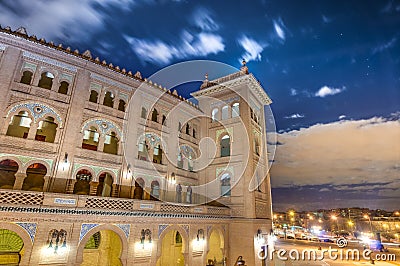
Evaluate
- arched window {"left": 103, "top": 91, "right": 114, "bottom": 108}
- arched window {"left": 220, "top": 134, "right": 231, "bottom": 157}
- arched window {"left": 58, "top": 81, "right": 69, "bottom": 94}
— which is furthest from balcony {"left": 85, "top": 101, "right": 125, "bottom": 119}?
arched window {"left": 220, "top": 134, "right": 231, "bottom": 157}

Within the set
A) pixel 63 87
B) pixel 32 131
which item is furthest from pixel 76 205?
pixel 63 87

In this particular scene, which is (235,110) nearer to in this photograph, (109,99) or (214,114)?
(214,114)

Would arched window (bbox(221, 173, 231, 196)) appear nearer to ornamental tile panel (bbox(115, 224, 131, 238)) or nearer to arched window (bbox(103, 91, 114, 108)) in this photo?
ornamental tile panel (bbox(115, 224, 131, 238))

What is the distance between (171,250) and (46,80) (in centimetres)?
1493

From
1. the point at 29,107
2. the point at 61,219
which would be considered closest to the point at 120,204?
the point at 61,219

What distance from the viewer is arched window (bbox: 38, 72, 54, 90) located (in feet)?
47.5

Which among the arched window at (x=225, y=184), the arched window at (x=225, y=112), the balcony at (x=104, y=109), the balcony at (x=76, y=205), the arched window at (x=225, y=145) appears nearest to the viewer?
the balcony at (x=76, y=205)

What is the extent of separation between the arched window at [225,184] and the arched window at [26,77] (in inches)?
626

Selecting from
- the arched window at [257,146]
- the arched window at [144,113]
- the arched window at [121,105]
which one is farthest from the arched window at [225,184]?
the arched window at [121,105]

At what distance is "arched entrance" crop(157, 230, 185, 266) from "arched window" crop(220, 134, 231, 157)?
26.8ft

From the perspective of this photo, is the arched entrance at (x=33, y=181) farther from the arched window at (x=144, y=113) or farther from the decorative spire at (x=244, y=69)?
the decorative spire at (x=244, y=69)

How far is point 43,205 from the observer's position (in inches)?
397

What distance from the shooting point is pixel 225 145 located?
71.9 ft

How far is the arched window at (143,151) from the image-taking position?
17.3 meters
